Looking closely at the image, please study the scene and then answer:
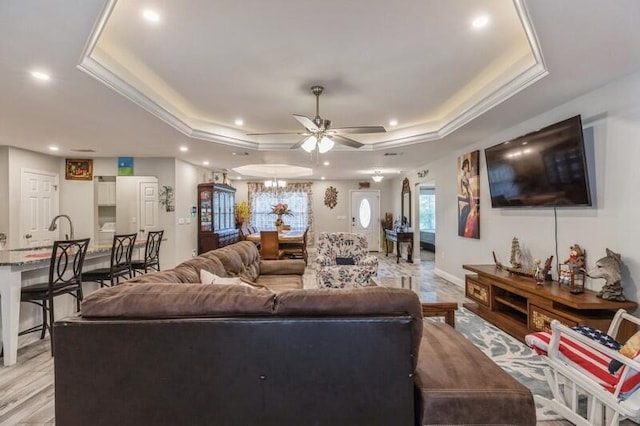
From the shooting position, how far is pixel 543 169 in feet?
11.1

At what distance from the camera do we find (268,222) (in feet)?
35.7

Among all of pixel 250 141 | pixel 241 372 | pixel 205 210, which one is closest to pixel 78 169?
pixel 205 210

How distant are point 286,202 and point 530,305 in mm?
8340

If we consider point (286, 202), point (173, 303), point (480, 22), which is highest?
point (480, 22)

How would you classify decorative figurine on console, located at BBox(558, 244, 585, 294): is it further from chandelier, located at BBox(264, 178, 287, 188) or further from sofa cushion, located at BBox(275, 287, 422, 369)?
chandelier, located at BBox(264, 178, 287, 188)

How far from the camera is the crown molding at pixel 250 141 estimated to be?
83.1 inches

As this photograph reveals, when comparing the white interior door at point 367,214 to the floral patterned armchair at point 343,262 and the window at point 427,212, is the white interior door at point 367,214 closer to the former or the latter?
the window at point 427,212

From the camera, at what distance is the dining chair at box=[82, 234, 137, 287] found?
375 centimetres

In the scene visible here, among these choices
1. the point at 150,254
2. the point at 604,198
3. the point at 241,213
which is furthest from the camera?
the point at 241,213

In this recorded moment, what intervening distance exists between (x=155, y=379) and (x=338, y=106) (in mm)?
3636

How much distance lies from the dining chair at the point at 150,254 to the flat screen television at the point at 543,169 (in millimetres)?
4707

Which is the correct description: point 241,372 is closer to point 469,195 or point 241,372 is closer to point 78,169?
point 469,195

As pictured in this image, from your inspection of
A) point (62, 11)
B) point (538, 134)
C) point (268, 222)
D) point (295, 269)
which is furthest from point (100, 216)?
point (538, 134)

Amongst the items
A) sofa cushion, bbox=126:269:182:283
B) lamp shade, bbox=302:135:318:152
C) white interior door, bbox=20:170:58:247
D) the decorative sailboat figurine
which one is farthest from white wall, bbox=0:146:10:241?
the decorative sailboat figurine
